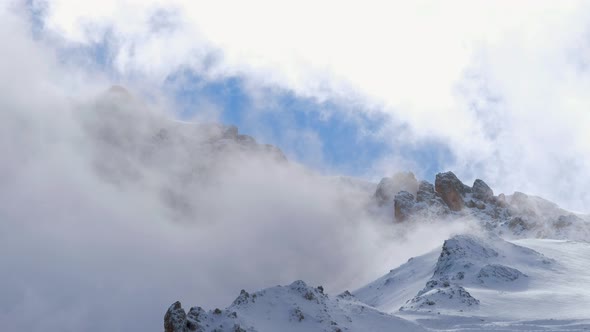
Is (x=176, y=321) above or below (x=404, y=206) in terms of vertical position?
below

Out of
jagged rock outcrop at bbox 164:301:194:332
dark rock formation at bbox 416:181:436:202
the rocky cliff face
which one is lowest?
jagged rock outcrop at bbox 164:301:194:332

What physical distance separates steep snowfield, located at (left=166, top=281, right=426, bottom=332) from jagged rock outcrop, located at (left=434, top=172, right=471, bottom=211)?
5728 inches

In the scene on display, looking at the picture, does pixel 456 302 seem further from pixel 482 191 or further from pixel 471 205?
pixel 482 191

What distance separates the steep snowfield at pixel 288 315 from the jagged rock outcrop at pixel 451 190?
145m

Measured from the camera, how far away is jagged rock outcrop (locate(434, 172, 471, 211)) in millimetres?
191000

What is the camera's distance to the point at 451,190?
192m

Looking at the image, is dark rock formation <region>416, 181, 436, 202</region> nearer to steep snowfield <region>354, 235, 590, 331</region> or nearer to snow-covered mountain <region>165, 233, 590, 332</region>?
steep snowfield <region>354, 235, 590, 331</region>

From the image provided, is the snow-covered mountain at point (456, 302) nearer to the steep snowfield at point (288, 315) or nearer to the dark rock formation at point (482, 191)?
the steep snowfield at point (288, 315)

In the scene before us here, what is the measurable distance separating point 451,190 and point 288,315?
6051 inches

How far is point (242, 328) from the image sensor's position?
1676 inches

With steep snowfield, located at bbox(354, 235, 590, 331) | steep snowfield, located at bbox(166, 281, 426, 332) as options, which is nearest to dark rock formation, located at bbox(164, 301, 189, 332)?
steep snowfield, located at bbox(166, 281, 426, 332)

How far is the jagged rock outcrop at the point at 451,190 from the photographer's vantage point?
7520 inches

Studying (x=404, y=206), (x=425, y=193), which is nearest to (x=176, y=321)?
(x=404, y=206)

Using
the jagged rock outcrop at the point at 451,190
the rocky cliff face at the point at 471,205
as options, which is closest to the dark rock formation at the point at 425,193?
the rocky cliff face at the point at 471,205
